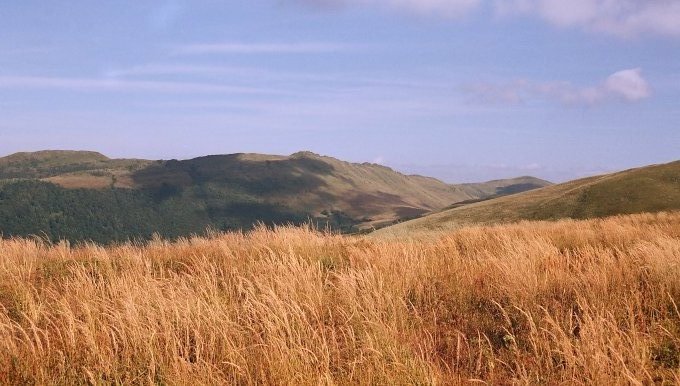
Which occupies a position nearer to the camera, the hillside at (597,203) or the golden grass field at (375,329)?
the golden grass field at (375,329)

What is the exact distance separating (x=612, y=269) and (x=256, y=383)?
579 centimetres

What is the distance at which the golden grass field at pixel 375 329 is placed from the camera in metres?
4.23

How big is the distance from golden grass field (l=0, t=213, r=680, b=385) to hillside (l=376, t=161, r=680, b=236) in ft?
103

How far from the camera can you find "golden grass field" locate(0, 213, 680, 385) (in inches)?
166

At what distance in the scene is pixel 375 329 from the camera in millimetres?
4840

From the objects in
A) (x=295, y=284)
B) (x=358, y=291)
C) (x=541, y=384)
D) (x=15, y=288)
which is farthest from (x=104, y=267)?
(x=541, y=384)

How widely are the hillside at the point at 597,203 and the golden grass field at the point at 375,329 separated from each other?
31.5m

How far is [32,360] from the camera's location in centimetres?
460

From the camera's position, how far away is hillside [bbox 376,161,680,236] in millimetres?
40000

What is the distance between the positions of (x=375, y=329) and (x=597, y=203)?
44393 millimetres

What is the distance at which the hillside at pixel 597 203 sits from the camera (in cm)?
4000

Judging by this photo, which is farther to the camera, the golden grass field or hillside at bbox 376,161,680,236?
hillside at bbox 376,161,680,236

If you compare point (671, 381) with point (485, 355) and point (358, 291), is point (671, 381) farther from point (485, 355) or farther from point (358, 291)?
point (358, 291)

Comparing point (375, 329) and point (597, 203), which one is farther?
point (597, 203)
